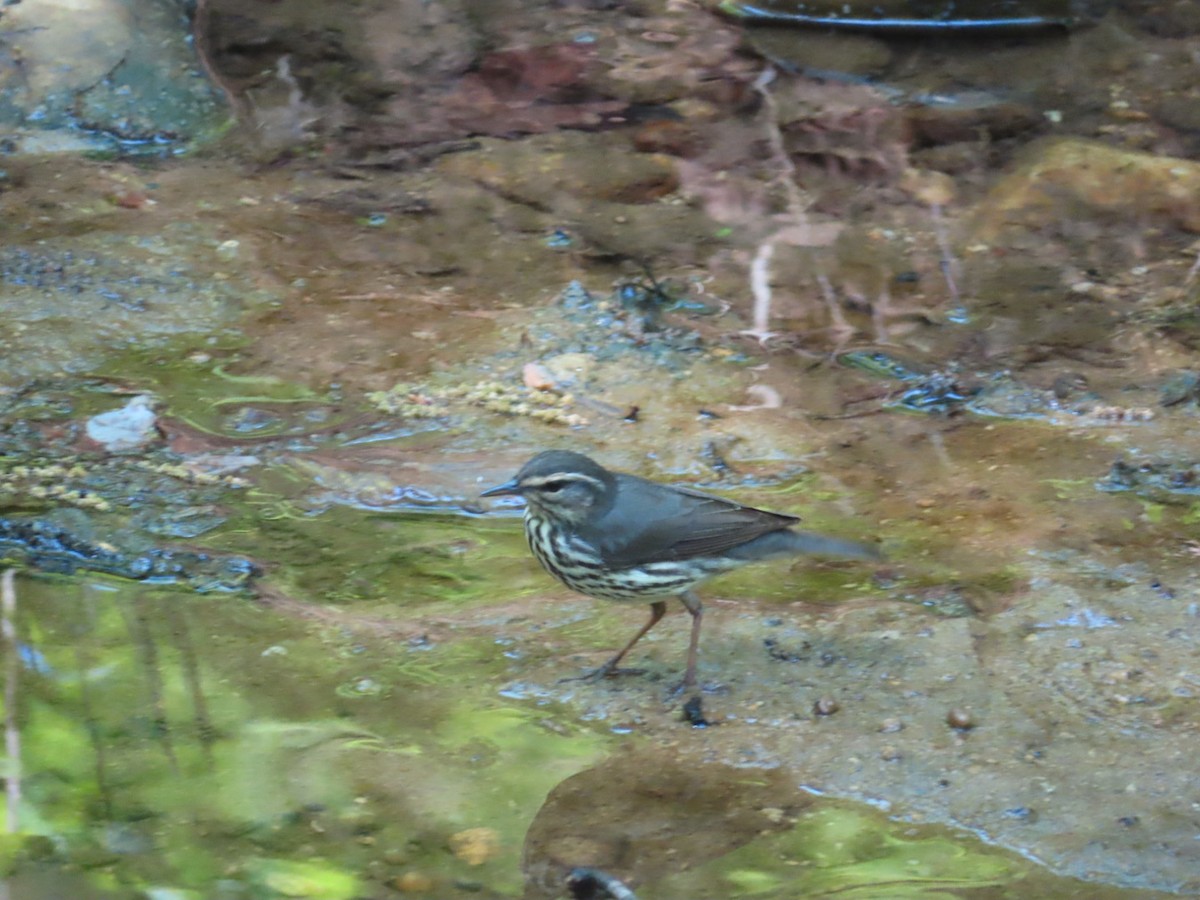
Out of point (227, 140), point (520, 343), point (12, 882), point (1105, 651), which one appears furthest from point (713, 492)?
point (227, 140)

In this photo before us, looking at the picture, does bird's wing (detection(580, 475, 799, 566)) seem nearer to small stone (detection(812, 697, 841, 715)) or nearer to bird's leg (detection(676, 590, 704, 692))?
bird's leg (detection(676, 590, 704, 692))

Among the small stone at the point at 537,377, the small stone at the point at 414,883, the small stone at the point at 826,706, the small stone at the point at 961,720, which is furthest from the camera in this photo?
the small stone at the point at 537,377

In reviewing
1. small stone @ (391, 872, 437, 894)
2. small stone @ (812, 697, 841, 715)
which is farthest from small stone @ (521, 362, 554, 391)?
small stone @ (391, 872, 437, 894)

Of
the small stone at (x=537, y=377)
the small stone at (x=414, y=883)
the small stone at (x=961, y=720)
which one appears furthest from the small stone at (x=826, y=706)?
the small stone at (x=537, y=377)

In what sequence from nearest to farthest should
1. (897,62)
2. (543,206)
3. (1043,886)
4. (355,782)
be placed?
(1043,886) < (355,782) < (543,206) < (897,62)

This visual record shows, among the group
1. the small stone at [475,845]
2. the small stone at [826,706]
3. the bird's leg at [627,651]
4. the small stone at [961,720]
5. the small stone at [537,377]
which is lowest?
the bird's leg at [627,651]

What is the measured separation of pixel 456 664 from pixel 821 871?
157 centimetres

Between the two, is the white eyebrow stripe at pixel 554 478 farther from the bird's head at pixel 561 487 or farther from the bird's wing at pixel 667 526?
the bird's wing at pixel 667 526

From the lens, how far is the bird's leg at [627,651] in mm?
5066

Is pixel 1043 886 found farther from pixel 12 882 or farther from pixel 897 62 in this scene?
pixel 897 62

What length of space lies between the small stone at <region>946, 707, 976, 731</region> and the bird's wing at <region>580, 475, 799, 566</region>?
868mm

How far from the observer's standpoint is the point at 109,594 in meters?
5.25

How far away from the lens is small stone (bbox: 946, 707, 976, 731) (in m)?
4.71

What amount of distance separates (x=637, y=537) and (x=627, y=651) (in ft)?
1.45
